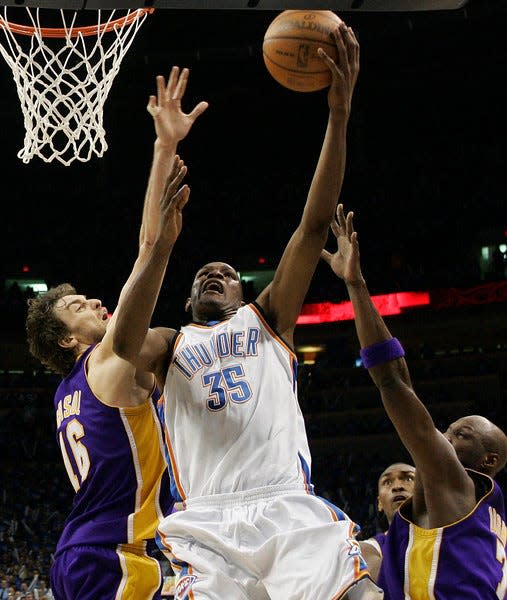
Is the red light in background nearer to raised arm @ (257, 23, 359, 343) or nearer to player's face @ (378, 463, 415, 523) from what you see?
player's face @ (378, 463, 415, 523)

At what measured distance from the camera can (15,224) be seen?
1875 cm

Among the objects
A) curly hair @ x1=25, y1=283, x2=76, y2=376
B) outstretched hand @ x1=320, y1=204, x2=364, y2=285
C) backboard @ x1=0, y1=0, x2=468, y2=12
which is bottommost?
curly hair @ x1=25, y1=283, x2=76, y2=376

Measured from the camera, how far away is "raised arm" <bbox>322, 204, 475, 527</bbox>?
2.84m

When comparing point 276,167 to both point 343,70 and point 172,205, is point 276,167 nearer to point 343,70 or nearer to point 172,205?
A: point 343,70

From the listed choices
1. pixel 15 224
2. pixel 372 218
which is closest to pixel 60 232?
pixel 15 224

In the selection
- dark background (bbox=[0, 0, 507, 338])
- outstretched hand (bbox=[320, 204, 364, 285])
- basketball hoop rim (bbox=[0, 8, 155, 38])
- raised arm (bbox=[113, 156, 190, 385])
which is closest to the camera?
raised arm (bbox=[113, 156, 190, 385])

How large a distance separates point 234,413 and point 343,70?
1196 mm

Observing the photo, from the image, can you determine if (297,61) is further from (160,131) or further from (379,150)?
(379,150)

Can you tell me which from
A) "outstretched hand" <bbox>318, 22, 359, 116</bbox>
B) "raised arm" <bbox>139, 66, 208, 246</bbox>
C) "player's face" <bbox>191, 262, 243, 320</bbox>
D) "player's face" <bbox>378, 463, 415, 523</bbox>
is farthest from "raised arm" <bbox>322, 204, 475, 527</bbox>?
"player's face" <bbox>378, 463, 415, 523</bbox>

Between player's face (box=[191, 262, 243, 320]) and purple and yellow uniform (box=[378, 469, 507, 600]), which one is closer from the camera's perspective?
purple and yellow uniform (box=[378, 469, 507, 600])

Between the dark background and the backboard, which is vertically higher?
the dark background

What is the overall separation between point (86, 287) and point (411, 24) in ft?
26.2

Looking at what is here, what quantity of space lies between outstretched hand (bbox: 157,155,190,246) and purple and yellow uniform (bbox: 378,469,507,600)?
1216 mm

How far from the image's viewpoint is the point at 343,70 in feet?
9.81
